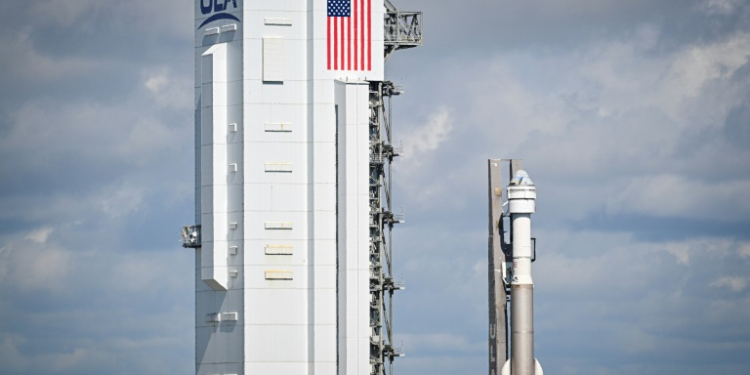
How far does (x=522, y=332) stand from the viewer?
337 ft

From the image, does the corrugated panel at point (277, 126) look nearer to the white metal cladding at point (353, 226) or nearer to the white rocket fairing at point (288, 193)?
the white rocket fairing at point (288, 193)

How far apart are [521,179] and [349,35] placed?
13682mm

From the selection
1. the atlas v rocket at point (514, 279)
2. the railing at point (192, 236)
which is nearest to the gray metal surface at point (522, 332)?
the atlas v rocket at point (514, 279)

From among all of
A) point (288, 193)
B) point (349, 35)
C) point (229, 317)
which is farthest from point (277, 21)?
point (229, 317)

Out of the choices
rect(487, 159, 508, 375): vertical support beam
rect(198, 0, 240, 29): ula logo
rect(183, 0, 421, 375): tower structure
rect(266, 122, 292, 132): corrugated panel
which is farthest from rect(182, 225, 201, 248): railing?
rect(487, 159, 508, 375): vertical support beam

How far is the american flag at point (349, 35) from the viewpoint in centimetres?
10919

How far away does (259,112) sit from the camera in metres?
108

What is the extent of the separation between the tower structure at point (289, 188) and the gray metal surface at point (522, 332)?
931 centimetres

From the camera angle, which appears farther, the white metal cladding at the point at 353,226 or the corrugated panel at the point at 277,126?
the corrugated panel at the point at 277,126

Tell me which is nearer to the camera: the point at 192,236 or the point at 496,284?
the point at 496,284

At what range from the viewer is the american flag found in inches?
4299

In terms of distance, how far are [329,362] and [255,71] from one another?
1666 centimetres

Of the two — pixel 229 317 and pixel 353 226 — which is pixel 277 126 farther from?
pixel 229 317

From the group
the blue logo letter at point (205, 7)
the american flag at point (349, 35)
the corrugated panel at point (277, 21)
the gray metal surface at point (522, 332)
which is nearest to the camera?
the gray metal surface at point (522, 332)
